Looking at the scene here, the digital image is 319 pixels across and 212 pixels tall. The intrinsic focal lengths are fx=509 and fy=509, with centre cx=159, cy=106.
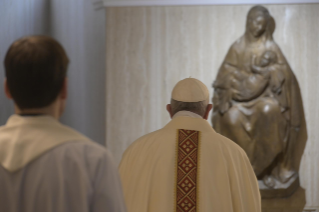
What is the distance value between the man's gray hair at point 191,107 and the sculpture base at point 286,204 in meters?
3.72

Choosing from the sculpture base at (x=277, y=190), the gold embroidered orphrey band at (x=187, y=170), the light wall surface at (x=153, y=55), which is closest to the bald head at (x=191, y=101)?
the gold embroidered orphrey band at (x=187, y=170)

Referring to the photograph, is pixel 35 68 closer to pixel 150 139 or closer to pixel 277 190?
pixel 150 139

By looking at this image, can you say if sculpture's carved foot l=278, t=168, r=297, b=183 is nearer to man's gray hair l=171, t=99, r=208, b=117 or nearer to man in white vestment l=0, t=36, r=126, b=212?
man's gray hair l=171, t=99, r=208, b=117

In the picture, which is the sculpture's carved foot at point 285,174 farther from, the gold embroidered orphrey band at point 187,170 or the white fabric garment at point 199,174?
the gold embroidered orphrey band at point 187,170

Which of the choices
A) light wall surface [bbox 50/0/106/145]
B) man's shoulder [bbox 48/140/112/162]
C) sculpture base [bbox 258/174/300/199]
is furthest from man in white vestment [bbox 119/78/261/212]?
sculpture base [bbox 258/174/300/199]

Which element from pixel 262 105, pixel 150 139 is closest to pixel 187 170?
pixel 150 139

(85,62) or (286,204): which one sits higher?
(85,62)

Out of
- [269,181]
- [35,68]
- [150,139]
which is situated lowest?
[269,181]

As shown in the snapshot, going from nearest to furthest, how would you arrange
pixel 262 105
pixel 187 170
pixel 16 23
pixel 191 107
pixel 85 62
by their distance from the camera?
pixel 187 170 < pixel 191 107 < pixel 16 23 < pixel 262 105 < pixel 85 62

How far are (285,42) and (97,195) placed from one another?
20.7 ft

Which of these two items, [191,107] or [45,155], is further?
[191,107]

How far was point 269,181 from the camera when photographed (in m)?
6.63

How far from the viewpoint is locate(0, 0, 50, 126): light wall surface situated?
430cm

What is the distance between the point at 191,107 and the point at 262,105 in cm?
355
